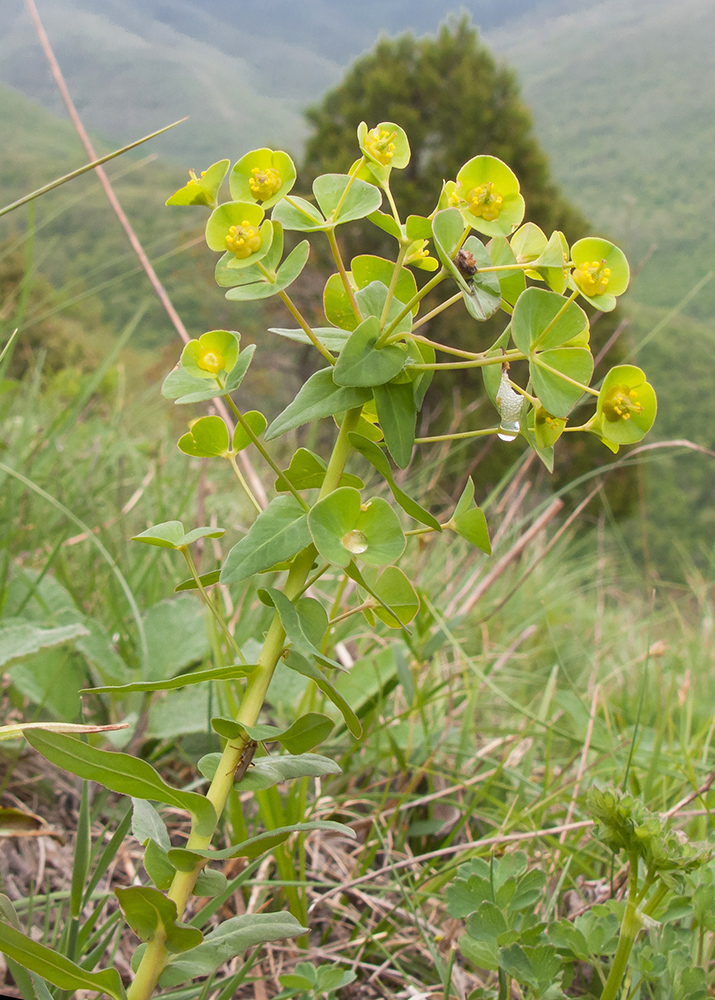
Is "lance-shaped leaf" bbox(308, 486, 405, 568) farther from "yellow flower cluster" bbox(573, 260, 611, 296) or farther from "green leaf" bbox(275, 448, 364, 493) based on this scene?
"yellow flower cluster" bbox(573, 260, 611, 296)

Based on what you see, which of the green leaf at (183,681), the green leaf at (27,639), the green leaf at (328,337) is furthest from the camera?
the green leaf at (27,639)

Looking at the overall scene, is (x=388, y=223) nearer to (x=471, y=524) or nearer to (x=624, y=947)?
(x=471, y=524)

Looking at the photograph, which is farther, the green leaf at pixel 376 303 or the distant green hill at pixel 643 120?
the distant green hill at pixel 643 120

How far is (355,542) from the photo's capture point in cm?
37

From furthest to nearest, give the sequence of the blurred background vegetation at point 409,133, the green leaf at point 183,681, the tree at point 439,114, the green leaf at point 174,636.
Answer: the tree at point 439,114
the blurred background vegetation at point 409,133
the green leaf at point 174,636
the green leaf at point 183,681

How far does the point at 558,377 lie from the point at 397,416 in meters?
0.09

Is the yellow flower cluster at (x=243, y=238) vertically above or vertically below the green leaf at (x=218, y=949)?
above

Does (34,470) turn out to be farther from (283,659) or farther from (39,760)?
(283,659)

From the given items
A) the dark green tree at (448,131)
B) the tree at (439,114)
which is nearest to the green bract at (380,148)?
the dark green tree at (448,131)

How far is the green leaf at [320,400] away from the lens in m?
0.37

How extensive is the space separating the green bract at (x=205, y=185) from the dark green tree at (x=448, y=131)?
6.07 m

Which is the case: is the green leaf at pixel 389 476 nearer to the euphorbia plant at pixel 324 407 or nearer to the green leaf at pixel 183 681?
the euphorbia plant at pixel 324 407

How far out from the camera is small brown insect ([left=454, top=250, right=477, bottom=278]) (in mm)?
386

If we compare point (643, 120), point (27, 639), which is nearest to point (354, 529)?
point (27, 639)
